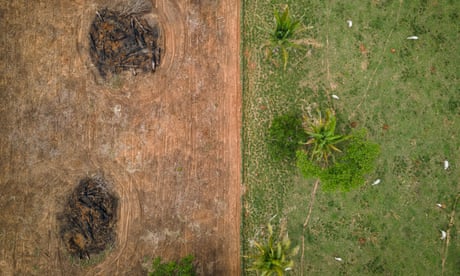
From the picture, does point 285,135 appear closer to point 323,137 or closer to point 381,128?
point 323,137

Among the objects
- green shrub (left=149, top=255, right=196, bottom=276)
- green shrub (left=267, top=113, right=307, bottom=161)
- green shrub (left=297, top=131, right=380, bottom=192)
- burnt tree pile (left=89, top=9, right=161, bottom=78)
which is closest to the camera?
green shrub (left=297, top=131, right=380, bottom=192)

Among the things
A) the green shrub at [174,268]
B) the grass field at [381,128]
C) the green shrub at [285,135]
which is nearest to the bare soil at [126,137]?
the green shrub at [174,268]

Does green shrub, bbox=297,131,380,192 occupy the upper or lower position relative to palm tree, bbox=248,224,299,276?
upper

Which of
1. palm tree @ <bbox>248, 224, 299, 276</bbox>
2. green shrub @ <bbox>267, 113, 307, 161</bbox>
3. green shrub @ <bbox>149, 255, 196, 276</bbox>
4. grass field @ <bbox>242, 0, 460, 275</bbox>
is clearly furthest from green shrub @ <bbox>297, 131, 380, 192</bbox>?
green shrub @ <bbox>149, 255, 196, 276</bbox>

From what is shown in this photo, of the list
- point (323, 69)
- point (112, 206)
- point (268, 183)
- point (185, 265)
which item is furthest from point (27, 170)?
point (323, 69)

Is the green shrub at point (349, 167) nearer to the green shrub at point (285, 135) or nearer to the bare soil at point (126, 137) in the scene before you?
the green shrub at point (285, 135)

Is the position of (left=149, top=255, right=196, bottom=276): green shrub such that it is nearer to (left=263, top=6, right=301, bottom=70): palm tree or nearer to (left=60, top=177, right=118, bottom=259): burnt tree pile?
(left=60, top=177, right=118, bottom=259): burnt tree pile

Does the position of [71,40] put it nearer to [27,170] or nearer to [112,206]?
[27,170]
